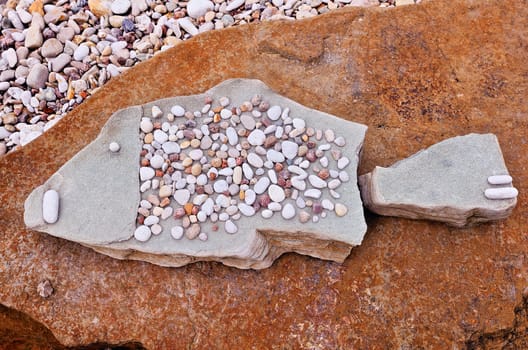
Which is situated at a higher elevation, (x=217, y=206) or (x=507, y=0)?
(x=507, y=0)

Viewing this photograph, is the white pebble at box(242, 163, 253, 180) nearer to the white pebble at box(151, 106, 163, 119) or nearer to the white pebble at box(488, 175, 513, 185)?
the white pebble at box(151, 106, 163, 119)

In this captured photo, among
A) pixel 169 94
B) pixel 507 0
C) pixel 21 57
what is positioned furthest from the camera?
pixel 21 57

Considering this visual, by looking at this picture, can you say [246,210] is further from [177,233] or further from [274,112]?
[274,112]

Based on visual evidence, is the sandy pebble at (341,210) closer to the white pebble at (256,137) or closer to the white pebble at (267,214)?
the white pebble at (267,214)

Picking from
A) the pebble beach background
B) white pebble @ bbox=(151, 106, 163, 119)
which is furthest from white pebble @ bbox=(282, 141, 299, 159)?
the pebble beach background

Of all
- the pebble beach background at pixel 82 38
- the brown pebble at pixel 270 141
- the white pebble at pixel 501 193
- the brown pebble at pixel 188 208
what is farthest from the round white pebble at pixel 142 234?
the pebble beach background at pixel 82 38

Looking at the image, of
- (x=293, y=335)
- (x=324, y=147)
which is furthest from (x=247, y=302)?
(x=324, y=147)

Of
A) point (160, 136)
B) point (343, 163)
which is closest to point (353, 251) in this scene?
point (343, 163)

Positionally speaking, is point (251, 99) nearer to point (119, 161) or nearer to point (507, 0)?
point (119, 161)
